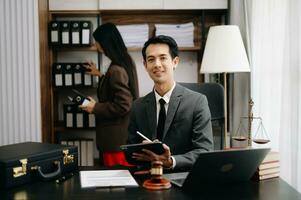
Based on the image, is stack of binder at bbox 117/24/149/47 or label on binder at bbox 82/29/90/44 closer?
label on binder at bbox 82/29/90/44

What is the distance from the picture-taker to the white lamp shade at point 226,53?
8.23 feet

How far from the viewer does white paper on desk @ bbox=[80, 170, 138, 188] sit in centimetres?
134

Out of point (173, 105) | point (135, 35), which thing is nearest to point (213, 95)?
point (173, 105)

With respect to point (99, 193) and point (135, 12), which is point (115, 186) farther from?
point (135, 12)

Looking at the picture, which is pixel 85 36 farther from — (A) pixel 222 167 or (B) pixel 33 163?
(A) pixel 222 167

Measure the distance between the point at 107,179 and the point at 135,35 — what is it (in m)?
2.22

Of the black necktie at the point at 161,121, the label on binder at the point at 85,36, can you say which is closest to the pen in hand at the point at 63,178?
the black necktie at the point at 161,121

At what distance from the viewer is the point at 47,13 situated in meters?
3.33

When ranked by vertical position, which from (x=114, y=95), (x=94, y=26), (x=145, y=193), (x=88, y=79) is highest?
(x=94, y=26)

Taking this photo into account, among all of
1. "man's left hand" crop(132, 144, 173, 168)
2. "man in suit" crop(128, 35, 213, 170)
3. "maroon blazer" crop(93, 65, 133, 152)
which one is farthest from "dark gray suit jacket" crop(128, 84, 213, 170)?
"maroon blazer" crop(93, 65, 133, 152)

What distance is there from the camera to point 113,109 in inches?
109

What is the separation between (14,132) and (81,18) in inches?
49.1

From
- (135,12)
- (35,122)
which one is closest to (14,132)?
(35,122)

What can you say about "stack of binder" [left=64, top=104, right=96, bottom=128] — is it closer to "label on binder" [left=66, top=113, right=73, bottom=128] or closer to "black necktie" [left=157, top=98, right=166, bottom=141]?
"label on binder" [left=66, top=113, right=73, bottom=128]
